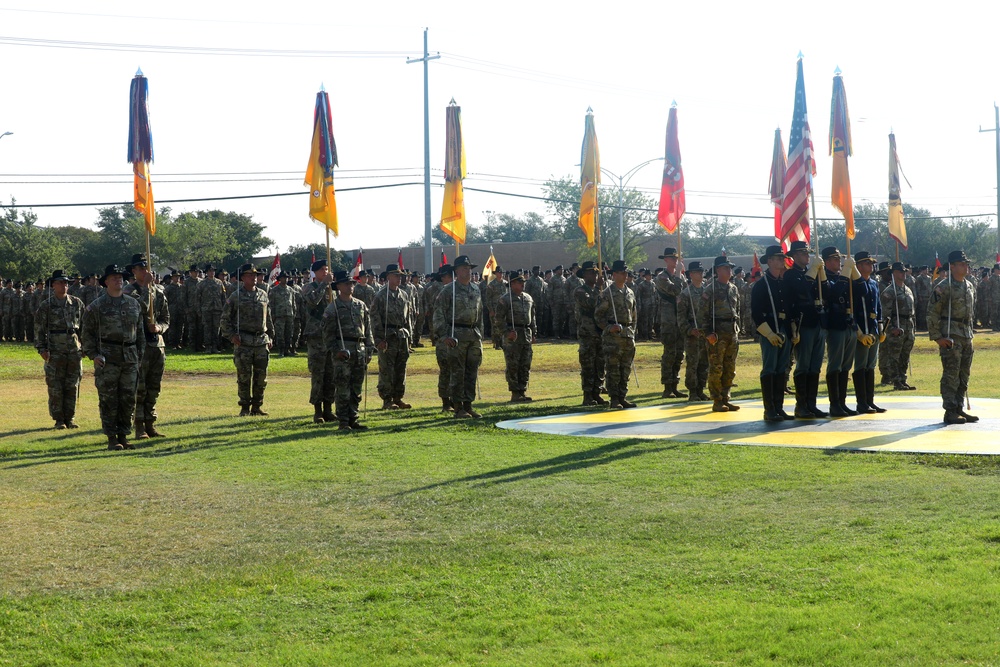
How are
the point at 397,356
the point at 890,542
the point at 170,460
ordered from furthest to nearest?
the point at 397,356, the point at 170,460, the point at 890,542

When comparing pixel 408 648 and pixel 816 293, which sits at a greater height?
pixel 816 293

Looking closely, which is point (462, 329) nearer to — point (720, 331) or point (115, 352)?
point (720, 331)

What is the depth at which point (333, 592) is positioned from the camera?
609 cm

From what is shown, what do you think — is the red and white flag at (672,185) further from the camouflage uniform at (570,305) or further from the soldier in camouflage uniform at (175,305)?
the soldier in camouflage uniform at (175,305)

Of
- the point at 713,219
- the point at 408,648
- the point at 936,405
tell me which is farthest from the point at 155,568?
the point at 713,219

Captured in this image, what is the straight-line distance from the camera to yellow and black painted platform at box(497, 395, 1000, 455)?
10812 millimetres

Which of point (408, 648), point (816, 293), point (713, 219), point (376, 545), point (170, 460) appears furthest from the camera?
point (713, 219)

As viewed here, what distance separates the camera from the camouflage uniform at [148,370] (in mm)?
13312

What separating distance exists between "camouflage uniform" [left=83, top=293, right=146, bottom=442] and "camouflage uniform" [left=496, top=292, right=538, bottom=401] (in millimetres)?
6125

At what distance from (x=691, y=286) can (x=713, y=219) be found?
103 m

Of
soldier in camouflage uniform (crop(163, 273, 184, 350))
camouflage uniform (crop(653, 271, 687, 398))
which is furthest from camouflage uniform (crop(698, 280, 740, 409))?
soldier in camouflage uniform (crop(163, 273, 184, 350))

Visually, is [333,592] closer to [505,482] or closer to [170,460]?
[505,482]

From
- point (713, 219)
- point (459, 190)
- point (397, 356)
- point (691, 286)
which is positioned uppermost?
point (713, 219)

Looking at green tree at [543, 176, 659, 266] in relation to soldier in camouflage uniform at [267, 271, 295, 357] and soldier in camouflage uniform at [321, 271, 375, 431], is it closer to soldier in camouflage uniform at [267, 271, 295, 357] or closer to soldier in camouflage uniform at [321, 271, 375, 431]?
soldier in camouflage uniform at [267, 271, 295, 357]
